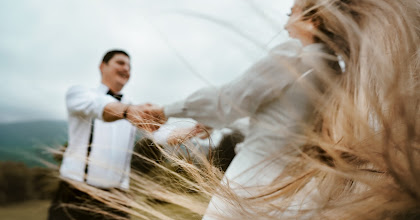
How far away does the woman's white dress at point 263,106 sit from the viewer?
0.86 metres

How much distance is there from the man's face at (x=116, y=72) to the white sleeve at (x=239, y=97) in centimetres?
92

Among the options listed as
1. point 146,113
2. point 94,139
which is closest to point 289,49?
point 146,113

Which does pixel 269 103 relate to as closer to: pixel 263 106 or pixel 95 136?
pixel 263 106

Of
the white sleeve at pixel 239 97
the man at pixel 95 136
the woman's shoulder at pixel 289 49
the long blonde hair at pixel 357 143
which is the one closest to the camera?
the long blonde hair at pixel 357 143

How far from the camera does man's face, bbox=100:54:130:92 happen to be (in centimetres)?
198

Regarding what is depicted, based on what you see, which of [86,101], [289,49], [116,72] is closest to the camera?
[289,49]

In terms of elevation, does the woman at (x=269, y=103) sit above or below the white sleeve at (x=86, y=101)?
below

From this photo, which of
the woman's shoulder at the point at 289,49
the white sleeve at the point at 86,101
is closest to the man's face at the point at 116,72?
the white sleeve at the point at 86,101

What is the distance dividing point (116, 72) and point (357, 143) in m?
1.66

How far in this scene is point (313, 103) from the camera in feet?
3.15

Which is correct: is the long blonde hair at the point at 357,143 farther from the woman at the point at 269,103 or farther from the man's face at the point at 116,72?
the man's face at the point at 116,72

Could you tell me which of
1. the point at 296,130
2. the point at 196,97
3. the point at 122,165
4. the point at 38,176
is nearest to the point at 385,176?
the point at 296,130

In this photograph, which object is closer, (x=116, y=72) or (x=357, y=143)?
(x=357, y=143)

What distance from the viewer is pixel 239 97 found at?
107 centimetres
